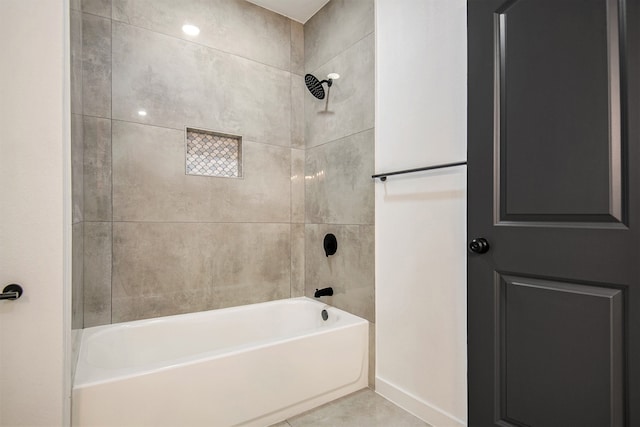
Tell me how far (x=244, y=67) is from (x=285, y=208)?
1078 millimetres

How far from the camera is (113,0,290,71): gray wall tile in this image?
2.02 meters

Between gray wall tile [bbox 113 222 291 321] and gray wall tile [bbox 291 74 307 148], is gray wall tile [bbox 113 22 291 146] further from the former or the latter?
gray wall tile [bbox 113 222 291 321]

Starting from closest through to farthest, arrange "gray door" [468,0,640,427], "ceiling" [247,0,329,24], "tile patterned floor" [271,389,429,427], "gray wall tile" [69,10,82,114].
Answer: "gray door" [468,0,640,427], "gray wall tile" [69,10,82,114], "tile patterned floor" [271,389,429,427], "ceiling" [247,0,329,24]

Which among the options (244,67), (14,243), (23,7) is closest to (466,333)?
(14,243)

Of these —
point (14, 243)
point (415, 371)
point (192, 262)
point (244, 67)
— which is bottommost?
point (415, 371)

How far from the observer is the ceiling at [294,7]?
2410mm

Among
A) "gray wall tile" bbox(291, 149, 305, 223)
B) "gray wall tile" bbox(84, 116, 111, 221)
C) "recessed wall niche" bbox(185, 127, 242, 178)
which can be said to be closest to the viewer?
"gray wall tile" bbox(84, 116, 111, 221)

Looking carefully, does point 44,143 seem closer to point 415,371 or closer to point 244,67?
point 244,67

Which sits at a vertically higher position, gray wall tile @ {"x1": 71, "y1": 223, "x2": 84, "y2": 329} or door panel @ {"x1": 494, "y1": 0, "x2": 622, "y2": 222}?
door panel @ {"x1": 494, "y1": 0, "x2": 622, "y2": 222}

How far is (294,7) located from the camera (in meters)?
2.47

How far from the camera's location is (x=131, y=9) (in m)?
1.98

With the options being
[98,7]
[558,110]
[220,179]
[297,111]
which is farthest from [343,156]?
[98,7]

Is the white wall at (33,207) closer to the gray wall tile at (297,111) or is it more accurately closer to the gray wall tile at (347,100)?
the gray wall tile at (347,100)

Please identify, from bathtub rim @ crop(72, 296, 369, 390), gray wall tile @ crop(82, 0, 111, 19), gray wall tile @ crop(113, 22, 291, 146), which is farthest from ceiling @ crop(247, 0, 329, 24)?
bathtub rim @ crop(72, 296, 369, 390)
